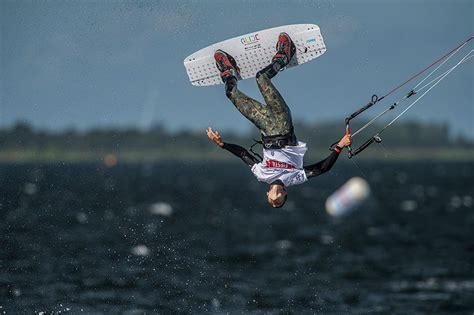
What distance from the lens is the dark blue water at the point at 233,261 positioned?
41447mm

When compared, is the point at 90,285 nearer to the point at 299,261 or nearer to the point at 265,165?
the point at 299,261

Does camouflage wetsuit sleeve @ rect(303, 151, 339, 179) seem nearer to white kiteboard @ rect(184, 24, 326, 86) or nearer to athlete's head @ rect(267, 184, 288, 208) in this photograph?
athlete's head @ rect(267, 184, 288, 208)

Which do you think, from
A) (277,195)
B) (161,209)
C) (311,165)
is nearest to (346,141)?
(311,165)

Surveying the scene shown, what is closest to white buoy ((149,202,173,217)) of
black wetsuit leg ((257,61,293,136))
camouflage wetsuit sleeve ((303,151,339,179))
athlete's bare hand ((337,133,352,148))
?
black wetsuit leg ((257,61,293,136))

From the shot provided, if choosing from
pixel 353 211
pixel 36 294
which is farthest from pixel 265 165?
pixel 353 211

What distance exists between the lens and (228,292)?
4412cm

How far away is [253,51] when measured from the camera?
70.3 feet

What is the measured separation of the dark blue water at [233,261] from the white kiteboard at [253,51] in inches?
750

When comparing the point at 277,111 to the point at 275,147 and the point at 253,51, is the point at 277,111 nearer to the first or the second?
the point at 275,147

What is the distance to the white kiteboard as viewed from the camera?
832 inches

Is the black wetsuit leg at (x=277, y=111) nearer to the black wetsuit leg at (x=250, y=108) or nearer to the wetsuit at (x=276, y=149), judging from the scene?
the wetsuit at (x=276, y=149)

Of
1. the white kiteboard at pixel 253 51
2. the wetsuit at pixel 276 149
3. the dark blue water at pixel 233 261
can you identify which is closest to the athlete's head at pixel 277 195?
the wetsuit at pixel 276 149

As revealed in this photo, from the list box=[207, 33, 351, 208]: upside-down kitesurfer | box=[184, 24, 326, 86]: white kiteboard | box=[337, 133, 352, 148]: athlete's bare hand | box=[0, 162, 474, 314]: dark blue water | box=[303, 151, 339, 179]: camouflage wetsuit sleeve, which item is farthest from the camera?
box=[0, 162, 474, 314]: dark blue water

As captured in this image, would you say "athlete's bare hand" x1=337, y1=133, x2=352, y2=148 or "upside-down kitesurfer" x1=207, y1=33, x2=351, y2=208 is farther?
"upside-down kitesurfer" x1=207, y1=33, x2=351, y2=208
